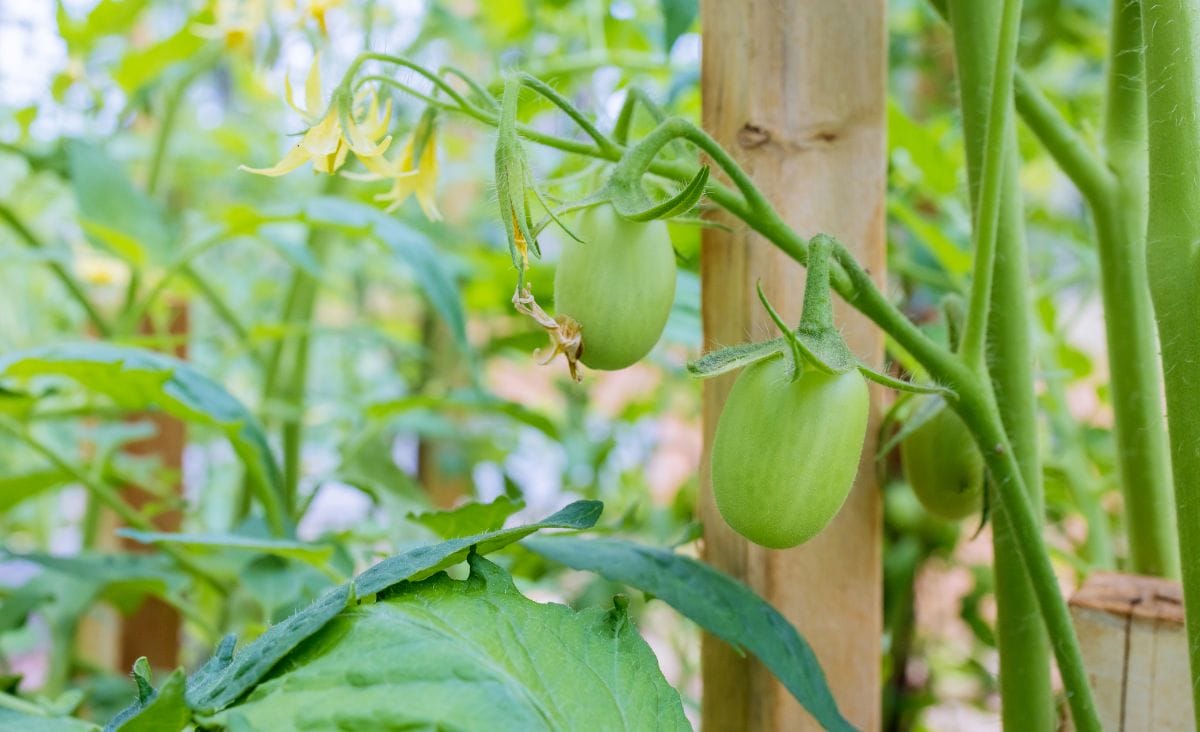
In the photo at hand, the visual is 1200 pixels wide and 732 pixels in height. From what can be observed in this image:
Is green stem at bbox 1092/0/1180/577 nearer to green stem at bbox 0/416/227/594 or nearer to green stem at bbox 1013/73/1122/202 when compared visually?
green stem at bbox 1013/73/1122/202

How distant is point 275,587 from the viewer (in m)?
0.61

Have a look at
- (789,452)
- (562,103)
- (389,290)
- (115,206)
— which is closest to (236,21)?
(115,206)

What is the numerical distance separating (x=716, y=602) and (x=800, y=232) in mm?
190

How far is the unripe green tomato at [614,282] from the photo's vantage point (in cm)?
42

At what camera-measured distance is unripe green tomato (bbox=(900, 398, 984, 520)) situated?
0.53 meters

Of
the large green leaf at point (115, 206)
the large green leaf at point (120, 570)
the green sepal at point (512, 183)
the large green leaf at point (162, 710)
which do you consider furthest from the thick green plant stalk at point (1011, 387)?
the large green leaf at point (115, 206)

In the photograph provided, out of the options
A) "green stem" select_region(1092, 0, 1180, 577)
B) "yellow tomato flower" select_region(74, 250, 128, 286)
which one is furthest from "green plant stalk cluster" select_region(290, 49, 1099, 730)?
"yellow tomato flower" select_region(74, 250, 128, 286)

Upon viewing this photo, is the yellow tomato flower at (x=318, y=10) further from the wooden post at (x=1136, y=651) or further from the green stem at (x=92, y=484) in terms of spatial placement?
the wooden post at (x=1136, y=651)

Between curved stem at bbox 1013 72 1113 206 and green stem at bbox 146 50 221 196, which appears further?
green stem at bbox 146 50 221 196

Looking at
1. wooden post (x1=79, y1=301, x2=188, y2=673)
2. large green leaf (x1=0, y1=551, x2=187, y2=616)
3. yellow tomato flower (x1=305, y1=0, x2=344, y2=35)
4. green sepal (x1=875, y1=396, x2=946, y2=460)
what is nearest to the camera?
green sepal (x1=875, y1=396, x2=946, y2=460)

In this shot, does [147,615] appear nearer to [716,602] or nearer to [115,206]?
[115,206]

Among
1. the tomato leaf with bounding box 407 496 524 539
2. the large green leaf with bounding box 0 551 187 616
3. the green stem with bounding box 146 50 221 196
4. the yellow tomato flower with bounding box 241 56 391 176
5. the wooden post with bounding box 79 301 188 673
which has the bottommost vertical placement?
the wooden post with bounding box 79 301 188 673

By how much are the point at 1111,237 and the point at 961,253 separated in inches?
12.6

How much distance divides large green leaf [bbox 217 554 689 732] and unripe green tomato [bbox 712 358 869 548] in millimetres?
64
